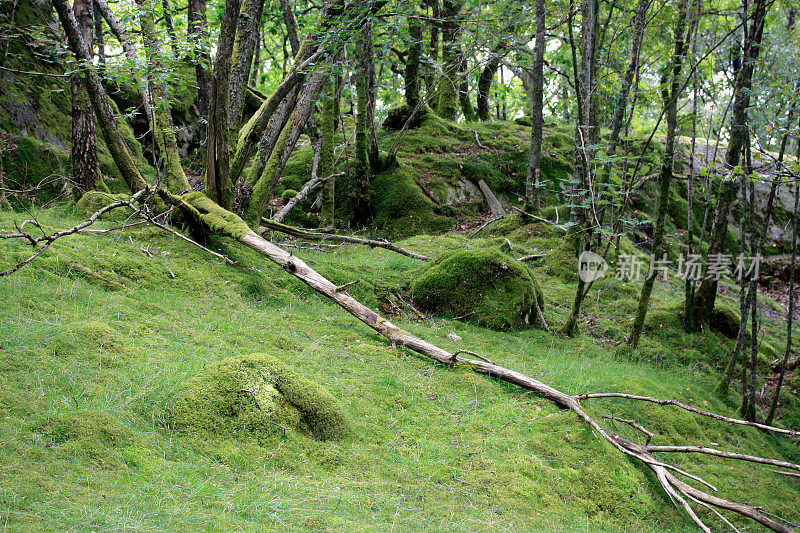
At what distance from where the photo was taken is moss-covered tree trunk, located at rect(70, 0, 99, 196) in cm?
725

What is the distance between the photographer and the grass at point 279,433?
8.39 feet

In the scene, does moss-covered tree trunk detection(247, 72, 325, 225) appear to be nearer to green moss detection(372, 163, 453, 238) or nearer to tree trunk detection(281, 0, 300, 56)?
tree trunk detection(281, 0, 300, 56)

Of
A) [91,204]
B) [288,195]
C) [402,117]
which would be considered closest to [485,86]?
[402,117]

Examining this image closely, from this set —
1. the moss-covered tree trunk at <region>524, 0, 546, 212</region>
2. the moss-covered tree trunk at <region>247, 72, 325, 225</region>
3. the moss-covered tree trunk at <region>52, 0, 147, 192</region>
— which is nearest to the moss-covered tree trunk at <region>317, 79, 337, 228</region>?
the moss-covered tree trunk at <region>247, 72, 325, 225</region>

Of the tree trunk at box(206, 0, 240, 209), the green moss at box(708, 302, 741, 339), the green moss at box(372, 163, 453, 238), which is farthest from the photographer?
the green moss at box(372, 163, 453, 238)

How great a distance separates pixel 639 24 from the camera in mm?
7105

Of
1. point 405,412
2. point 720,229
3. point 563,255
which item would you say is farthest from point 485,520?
point 563,255

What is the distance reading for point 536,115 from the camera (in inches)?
419

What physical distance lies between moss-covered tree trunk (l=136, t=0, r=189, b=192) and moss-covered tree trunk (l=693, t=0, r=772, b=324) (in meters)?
7.35

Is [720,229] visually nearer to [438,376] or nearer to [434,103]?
[438,376]

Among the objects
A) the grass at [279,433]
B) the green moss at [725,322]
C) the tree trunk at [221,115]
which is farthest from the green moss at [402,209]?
the green moss at [725,322]

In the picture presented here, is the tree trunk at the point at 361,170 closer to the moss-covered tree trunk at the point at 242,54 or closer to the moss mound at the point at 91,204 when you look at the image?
the moss-covered tree trunk at the point at 242,54

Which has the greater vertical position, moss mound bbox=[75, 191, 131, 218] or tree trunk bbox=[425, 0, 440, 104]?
tree trunk bbox=[425, 0, 440, 104]

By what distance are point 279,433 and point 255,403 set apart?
278 mm
